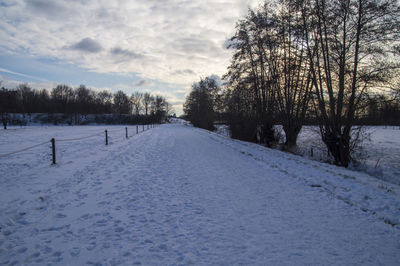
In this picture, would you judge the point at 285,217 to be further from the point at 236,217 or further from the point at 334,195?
the point at 334,195

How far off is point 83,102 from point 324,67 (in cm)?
10499

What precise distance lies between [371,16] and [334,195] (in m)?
9.57

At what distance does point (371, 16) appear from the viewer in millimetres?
10180

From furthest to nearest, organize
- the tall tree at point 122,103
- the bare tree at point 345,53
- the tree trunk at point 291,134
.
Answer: the tall tree at point 122,103 < the tree trunk at point 291,134 < the bare tree at point 345,53

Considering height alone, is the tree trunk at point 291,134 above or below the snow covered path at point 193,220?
above

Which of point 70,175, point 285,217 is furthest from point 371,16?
point 70,175

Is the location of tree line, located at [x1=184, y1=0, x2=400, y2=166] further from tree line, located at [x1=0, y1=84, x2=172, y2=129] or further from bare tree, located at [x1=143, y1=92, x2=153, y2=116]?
bare tree, located at [x1=143, y1=92, x2=153, y2=116]

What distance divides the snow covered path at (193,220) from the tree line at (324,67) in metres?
5.75

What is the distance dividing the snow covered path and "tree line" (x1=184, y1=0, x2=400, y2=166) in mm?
5747

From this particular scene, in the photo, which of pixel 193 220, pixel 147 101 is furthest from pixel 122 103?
pixel 193 220

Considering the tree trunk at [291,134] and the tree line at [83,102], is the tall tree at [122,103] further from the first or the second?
the tree trunk at [291,134]

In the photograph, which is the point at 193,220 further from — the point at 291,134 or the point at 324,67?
the point at 291,134

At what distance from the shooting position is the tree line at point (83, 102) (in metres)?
90.6

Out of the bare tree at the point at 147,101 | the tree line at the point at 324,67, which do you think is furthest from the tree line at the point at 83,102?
the tree line at the point at 324,67
